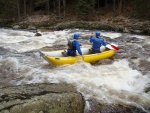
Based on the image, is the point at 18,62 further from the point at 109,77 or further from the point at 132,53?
the point at 132,53

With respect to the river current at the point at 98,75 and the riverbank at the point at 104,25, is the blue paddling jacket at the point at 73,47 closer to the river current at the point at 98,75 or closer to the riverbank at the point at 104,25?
the river current at the point at 98,75

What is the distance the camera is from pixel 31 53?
1153 centimetres

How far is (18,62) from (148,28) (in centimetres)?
1293

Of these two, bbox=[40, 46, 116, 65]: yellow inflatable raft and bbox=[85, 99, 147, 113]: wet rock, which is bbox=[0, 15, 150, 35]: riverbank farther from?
bbox=[85, 99, 147, 113]: wet rock

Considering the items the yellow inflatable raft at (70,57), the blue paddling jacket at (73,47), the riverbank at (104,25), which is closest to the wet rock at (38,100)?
the yellow inflatable raft at (70,57)

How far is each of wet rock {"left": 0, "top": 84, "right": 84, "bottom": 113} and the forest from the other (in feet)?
61.6

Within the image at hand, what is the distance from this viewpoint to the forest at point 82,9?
22562 mm

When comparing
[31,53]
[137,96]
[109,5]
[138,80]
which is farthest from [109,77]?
[109,5]

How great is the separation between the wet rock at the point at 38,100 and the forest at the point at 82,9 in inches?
739

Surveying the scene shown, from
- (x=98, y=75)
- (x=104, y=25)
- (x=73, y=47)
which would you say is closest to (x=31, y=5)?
(x=104, y=25)

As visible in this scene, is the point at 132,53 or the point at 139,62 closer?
the point at 139,62

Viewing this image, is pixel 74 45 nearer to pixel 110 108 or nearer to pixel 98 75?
pixel 98 75

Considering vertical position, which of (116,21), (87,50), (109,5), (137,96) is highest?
(109,5)

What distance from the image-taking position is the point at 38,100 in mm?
4312
